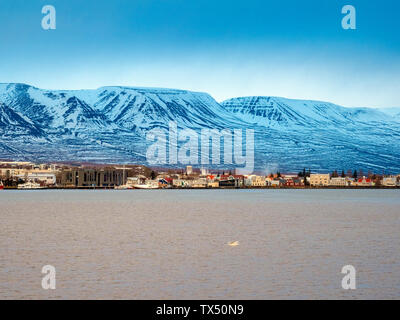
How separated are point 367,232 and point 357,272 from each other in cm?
2005

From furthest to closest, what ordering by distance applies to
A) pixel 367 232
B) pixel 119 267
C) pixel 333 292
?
pixel 367 232, pixel 119 267, pixel 333 292

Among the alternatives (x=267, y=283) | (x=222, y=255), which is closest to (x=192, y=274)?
(x=267, y=283)

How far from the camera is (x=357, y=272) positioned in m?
25.6

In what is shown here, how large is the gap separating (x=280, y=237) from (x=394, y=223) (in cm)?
1736

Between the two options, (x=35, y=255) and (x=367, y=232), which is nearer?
(x=35, y=255)

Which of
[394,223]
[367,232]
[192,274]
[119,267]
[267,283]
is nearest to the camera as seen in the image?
[267,283]
